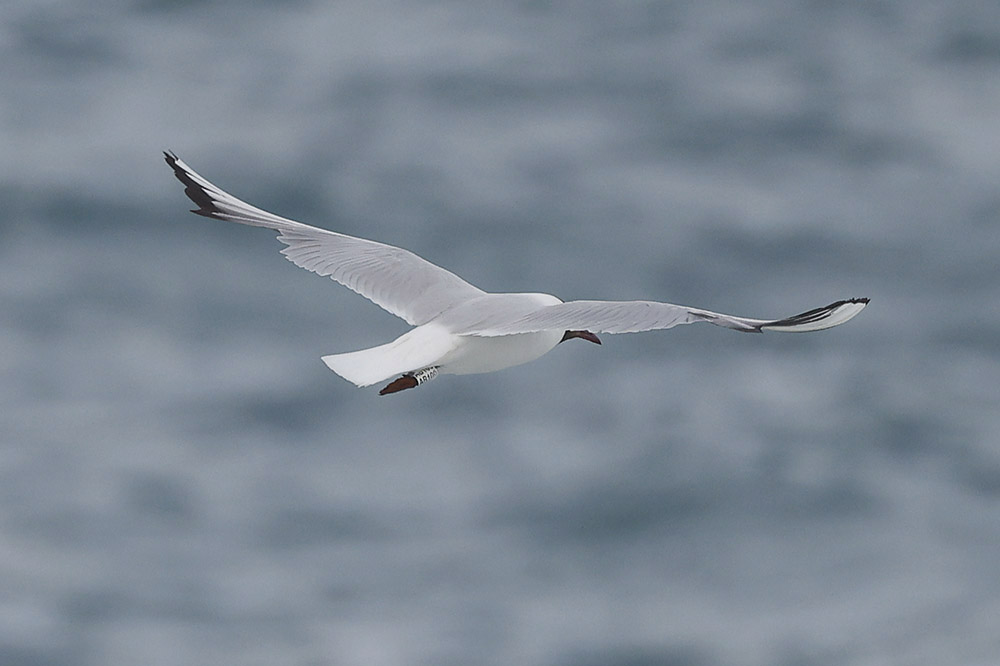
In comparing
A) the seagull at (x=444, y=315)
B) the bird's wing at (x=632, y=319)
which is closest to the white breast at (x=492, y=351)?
the seagull at (x=444, y=315)

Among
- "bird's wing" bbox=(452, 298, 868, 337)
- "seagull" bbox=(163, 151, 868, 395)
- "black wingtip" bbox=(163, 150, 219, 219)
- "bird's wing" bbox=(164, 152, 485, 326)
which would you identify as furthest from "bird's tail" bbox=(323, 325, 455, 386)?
"black wingtip" bbox=(163, 150, 219, 219)

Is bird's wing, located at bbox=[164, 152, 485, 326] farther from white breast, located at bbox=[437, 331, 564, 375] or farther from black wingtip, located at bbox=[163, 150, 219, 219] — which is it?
white breast, located at bbox=[437, 331, 564, 375]

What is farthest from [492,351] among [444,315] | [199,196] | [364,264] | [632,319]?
[199,196]

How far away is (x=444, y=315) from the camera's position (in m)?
9.97

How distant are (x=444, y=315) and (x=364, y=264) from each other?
117cm

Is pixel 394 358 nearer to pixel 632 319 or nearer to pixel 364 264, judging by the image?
pixel 632 319

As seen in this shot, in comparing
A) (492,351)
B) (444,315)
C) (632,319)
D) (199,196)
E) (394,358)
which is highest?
(199,196)

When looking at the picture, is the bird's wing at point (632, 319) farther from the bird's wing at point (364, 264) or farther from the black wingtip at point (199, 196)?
the black wingtip at point (199, 196)

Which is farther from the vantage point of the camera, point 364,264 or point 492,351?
point 364,264

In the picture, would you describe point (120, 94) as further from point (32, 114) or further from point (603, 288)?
point (603, 288)

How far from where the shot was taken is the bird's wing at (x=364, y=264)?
10.5 metres

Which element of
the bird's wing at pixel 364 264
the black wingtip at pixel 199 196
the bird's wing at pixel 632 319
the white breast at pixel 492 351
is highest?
the black wingtip at pixel 199 196

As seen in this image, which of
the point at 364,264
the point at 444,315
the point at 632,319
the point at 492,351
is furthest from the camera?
the point at 364,264

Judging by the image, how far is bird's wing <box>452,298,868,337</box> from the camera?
884 cm
